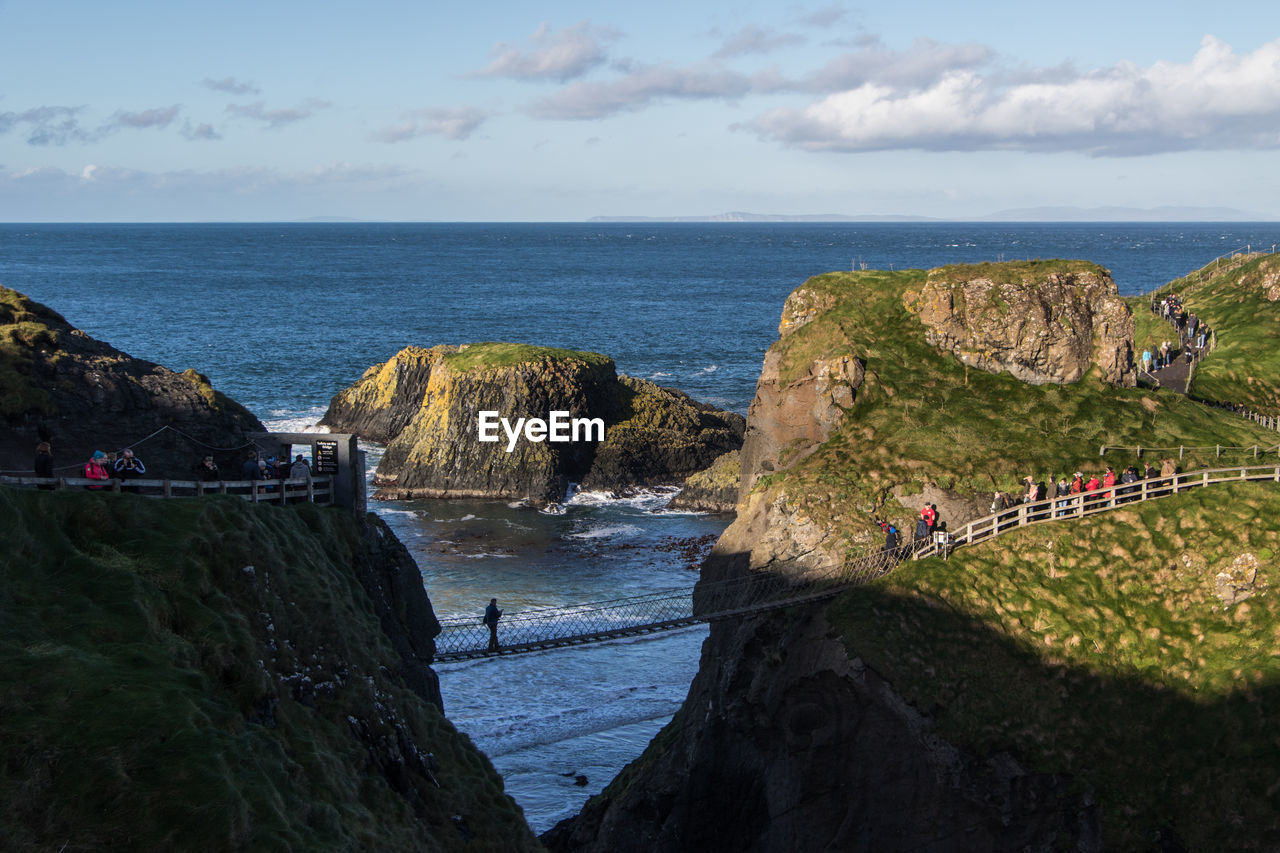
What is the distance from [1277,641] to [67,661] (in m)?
26.1

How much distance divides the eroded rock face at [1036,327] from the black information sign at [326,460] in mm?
21932

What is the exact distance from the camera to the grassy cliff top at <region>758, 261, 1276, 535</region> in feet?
111

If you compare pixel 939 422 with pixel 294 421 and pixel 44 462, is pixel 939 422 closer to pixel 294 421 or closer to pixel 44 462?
pixel 44 462

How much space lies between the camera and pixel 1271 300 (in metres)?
60.1

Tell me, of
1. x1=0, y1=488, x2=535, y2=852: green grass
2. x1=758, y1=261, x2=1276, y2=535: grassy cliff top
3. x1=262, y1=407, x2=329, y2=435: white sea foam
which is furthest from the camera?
x1=262, y1=407, x2=329, y2=435: white sea foam

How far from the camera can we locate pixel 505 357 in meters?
70.0

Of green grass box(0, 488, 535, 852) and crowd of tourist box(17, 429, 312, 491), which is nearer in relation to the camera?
green grass box(0, 488, 535, 852)

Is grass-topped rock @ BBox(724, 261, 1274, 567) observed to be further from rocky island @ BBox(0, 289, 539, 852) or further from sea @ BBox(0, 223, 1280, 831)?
rocky island @ BBox(0, 289, 539, 852)

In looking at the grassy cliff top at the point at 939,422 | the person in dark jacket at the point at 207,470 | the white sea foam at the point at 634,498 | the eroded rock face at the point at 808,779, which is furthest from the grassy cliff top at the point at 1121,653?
the white sea foam at the point at 634,498

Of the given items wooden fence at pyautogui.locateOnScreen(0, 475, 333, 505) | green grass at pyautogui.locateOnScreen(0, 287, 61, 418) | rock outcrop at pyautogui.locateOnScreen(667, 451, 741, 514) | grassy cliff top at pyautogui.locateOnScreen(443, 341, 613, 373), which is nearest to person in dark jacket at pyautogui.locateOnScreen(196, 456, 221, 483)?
wooden fence at pyautogui.locateOnScreen(0, 475, 333, 505)

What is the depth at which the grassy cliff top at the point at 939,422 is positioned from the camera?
111 ft

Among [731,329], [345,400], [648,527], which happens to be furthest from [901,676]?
[731,329]

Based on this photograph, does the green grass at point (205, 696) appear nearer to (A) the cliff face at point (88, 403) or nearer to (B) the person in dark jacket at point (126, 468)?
(B) the person in dark jacket at point (126, 468)

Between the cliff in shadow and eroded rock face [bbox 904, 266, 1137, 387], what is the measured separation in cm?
235
